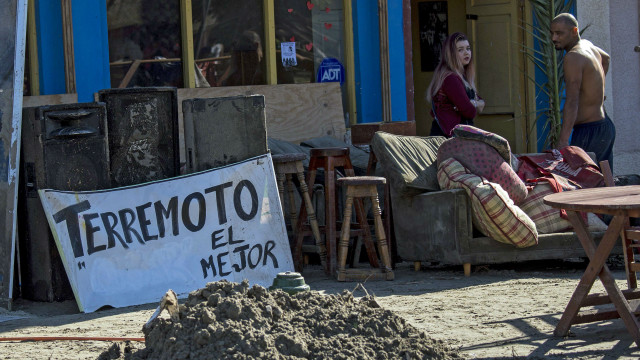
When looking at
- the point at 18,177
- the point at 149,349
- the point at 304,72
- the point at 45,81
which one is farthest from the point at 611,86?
the point at 149,349

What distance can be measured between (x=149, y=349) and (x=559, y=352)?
213cm

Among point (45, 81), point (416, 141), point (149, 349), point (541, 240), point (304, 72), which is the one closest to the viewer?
point (149, 349)

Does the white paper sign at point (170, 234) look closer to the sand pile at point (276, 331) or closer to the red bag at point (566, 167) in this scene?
the sand pile at point (276, 331)

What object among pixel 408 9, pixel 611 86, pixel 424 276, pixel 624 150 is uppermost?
pixel 408 9

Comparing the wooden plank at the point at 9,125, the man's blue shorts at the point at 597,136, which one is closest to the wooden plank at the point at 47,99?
the wooden plank at the point at 9,125

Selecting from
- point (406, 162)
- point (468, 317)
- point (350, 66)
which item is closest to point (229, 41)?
point (350, 66)

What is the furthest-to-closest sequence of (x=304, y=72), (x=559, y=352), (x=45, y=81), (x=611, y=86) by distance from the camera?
(x=611, y=86) → (x=304, y=72) → (x=45, y=81) → (x=559, y=352)

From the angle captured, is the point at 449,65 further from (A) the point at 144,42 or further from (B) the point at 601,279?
(B) the point at 601,279

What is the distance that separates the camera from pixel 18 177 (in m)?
6.57

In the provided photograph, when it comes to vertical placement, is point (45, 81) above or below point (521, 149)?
above

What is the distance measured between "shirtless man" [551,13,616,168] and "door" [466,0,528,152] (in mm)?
3151

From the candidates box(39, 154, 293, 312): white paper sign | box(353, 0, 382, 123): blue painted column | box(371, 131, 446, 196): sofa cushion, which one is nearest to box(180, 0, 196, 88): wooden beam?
box(353, 0, 382, 123): blue painted column

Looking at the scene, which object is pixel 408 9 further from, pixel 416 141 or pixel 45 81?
pixel 45 81

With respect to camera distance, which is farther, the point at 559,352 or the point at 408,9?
the point at 408,9
